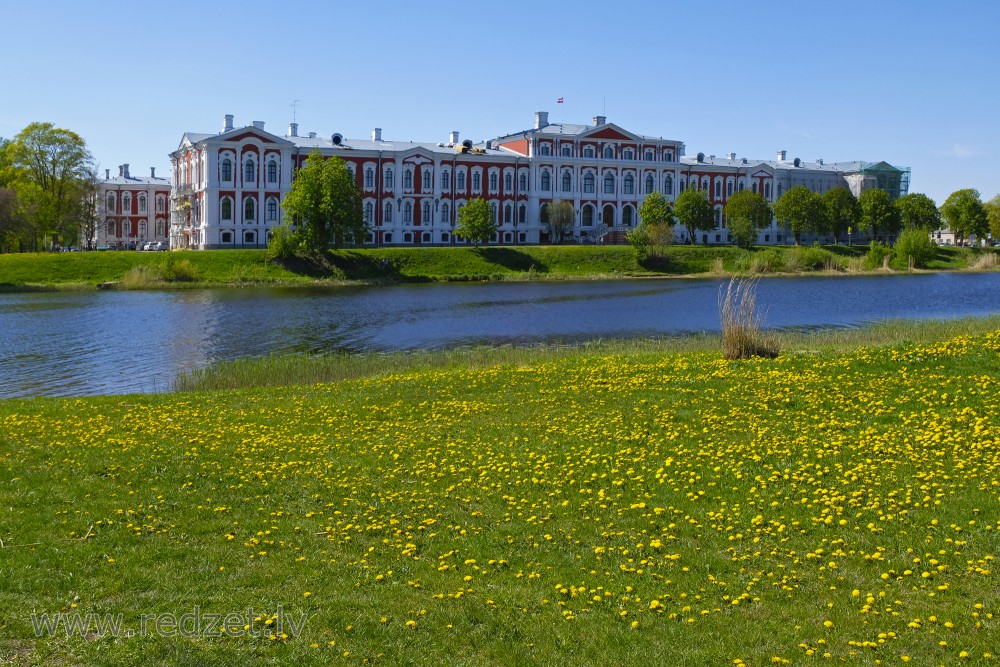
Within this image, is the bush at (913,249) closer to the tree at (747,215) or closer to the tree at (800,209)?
the tree at (800,209)

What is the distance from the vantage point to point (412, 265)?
8000 cm

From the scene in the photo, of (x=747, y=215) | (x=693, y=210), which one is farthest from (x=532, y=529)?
(x=747, y=215)

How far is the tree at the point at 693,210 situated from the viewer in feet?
331

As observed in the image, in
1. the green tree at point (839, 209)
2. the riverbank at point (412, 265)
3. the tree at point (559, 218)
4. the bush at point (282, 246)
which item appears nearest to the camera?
the riverbank at point (412, 265)

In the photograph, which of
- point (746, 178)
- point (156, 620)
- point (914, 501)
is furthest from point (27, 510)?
point (746, 178)

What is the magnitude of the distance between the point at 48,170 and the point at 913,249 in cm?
8203

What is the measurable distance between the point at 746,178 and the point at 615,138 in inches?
764

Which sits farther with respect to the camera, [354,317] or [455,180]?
[455,180]

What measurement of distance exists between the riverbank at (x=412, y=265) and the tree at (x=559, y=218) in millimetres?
14467

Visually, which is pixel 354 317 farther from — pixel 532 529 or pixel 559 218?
pixel 559 218

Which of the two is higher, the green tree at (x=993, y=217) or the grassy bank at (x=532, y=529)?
the green tree at (x=993, y=217)

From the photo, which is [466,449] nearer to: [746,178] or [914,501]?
[914,501]

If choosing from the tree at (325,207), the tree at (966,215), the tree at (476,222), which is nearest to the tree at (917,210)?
the tree at (966,215)

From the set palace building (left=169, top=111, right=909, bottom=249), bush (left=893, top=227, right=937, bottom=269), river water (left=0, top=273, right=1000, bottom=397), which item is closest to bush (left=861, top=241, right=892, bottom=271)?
bush (left=893, top=227, right=937, bottom=269)
